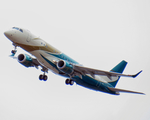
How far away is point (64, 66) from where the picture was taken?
101 ft

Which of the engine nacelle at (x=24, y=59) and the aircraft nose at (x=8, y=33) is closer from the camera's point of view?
the aircraft nose at (x=8, y=33)

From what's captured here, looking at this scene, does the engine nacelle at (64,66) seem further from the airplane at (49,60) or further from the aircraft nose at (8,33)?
the aircraft nose at (8,33)

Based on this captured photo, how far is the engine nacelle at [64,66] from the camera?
30.9 meters

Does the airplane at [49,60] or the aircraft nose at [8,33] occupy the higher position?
the aircraft nose at [8,33]

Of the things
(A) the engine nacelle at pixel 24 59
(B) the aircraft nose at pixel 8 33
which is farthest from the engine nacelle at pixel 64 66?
(B) the aircraft nose at pixel 8 33

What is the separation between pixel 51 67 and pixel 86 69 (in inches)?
192

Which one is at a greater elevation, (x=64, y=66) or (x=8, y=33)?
(x=8, y=33)

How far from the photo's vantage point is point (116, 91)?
3819 cm

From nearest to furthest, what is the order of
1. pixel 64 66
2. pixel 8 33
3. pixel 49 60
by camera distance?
pixel 8 33
pixel 64 66
pixel 49 60

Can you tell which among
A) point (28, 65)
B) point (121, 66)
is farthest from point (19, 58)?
point (121, 66)

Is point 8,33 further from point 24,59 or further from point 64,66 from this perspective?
point 64,66

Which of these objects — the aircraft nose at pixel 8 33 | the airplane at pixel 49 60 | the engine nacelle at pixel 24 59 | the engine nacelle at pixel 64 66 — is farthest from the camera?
the engine nacelle at pixel 24 59

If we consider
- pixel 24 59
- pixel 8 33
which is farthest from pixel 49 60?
pixel 8 33

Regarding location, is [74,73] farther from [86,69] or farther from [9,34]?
[9,34]
